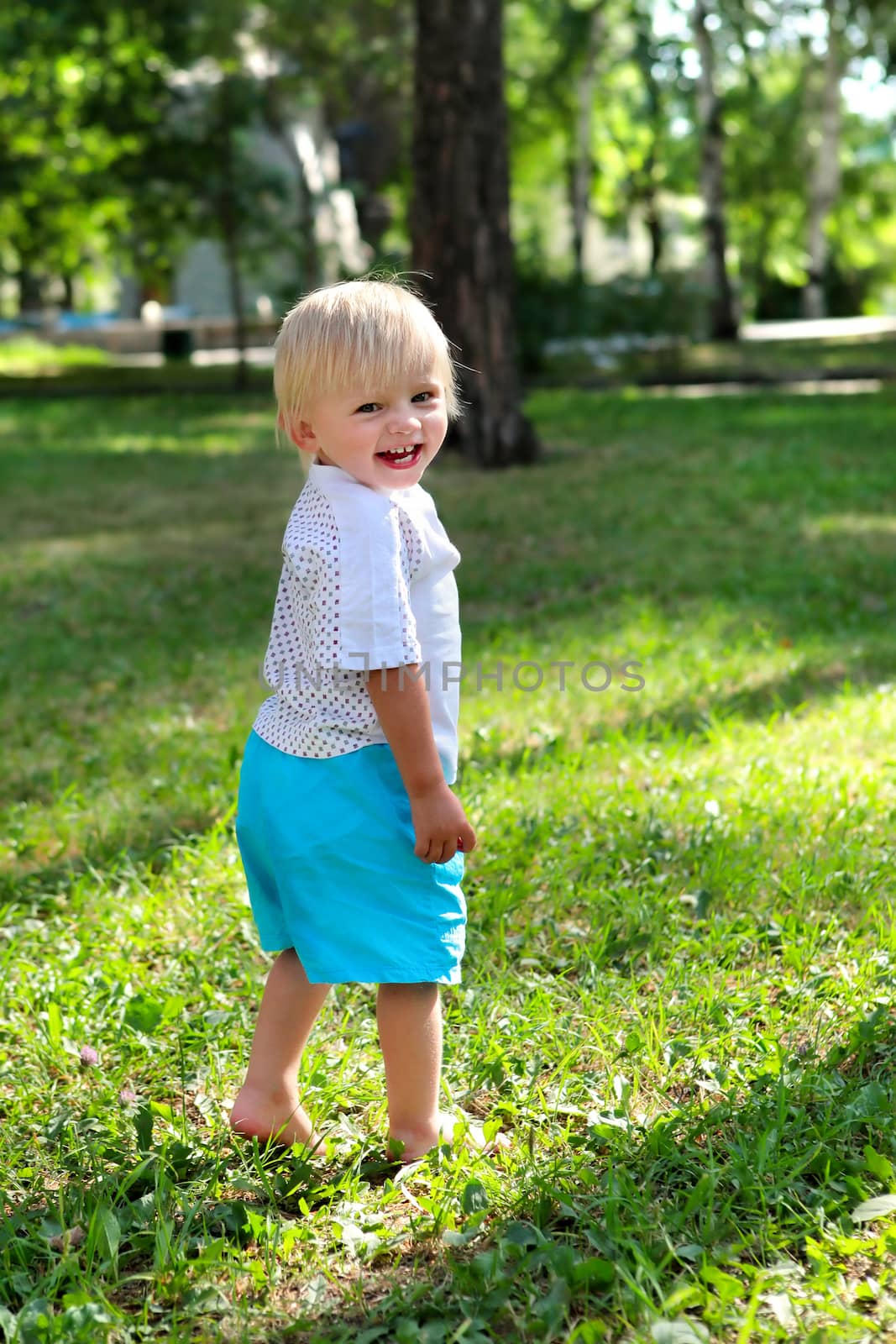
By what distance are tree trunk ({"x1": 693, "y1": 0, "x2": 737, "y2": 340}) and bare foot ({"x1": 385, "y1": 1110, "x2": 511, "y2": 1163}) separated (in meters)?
20.8

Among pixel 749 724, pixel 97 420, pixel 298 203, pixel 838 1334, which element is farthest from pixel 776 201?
pixel 838 1334

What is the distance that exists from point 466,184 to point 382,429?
8495mm

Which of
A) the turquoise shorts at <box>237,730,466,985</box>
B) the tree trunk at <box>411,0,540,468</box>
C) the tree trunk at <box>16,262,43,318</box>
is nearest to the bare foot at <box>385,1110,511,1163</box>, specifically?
the turquoise shorts at <box>237,730,466,985</box>

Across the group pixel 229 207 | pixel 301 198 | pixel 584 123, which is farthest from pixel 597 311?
pixel 584 123

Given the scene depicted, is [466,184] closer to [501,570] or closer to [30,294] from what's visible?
[501,570]

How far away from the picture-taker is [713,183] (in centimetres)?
2295

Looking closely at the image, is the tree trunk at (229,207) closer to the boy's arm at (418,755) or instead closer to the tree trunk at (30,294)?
the boy's arm at (418,755)

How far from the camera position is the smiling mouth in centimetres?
226

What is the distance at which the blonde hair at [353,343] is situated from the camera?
86.4 inches

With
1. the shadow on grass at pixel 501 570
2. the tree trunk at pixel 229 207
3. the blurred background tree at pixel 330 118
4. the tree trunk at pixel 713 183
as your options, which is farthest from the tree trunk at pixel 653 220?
the shadow on grass at pixel 501 570

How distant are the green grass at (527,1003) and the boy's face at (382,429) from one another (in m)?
1.14

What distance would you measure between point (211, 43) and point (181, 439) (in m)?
7.09

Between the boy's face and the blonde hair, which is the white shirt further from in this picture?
the blonde hair

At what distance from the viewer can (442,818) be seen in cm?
217
